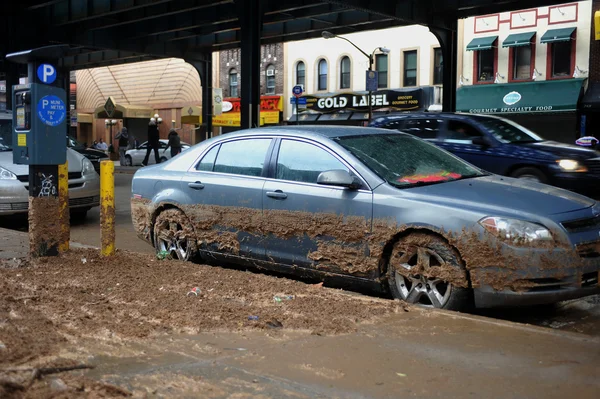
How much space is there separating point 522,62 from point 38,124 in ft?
95.0

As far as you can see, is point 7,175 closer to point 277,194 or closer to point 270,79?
point 277,194

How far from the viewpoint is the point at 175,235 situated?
7305mm

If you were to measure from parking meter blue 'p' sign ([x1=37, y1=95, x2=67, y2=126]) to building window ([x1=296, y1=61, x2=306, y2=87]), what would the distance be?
35.1m

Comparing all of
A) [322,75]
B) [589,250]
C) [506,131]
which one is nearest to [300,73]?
[322,75]

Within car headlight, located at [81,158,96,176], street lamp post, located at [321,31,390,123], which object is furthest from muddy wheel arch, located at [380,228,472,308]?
street lamp post, located at [321,31,390,123]

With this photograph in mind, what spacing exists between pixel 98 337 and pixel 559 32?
29.8m

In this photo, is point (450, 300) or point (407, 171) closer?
point (450, 300)

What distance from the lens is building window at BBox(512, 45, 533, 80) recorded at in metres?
32.0

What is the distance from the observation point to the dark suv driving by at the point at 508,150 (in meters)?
11.6

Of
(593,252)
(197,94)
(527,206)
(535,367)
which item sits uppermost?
(197,94)

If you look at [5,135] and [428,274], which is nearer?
[428,274]

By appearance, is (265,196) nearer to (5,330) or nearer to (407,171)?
(407,171)

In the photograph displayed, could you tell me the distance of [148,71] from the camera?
5225 cm

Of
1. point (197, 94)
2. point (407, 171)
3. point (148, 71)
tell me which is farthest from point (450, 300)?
point (148, 71)
